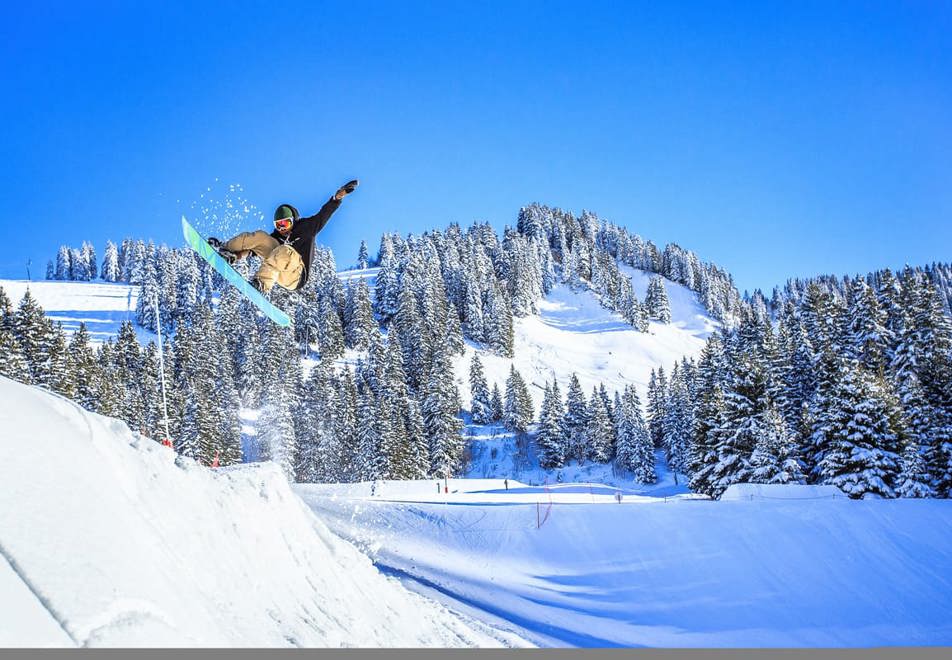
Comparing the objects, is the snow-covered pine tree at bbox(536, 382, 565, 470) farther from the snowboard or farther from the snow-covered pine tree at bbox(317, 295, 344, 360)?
the snowboard

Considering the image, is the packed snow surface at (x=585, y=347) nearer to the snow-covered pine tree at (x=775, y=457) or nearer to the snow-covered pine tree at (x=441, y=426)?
the snow-covered pine tree at (x=441, y=426)

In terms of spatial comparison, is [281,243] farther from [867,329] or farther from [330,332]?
[330,332]

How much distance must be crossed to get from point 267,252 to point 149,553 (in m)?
5.48

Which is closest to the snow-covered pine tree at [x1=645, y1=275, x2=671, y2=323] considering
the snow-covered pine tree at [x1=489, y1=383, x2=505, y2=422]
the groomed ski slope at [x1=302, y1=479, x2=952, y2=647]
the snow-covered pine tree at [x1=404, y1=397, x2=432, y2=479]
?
the snow-covered pine tree at [x1=489, y1=383, x2=505, y2=422]

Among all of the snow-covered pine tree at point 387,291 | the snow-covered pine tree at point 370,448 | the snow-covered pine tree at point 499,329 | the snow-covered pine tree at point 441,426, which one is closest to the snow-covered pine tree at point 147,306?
the snow-covered pine tree at point 387,291

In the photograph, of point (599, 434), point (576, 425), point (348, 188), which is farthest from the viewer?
point (576, 425)

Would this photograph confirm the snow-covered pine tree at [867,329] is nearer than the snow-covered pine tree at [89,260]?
Yes

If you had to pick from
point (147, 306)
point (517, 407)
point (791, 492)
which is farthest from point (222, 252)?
point (147, 306)

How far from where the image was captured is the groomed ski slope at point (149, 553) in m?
3.09

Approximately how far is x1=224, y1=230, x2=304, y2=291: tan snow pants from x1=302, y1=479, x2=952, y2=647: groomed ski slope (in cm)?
844

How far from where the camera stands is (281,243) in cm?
884

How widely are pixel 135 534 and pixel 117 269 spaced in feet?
482

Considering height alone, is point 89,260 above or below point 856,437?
above

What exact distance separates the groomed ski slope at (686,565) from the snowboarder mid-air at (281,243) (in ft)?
27.8
